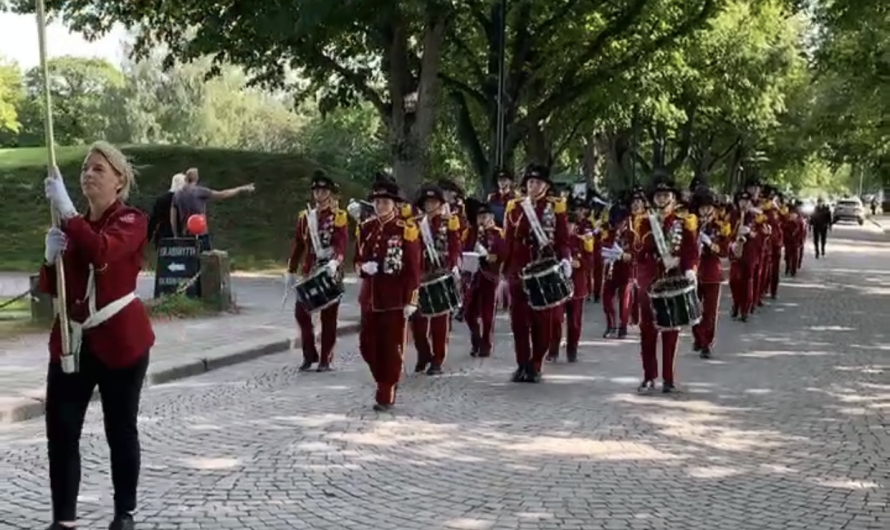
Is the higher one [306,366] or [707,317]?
[707,317]

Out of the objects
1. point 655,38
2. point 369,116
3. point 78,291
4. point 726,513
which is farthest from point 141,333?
point 369,116

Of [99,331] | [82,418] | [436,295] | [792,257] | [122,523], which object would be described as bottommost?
[122,523]

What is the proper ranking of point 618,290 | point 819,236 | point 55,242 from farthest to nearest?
point 819,236 → point 618,290 → point 55,242

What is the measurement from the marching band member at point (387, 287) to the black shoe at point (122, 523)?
3.76 meters

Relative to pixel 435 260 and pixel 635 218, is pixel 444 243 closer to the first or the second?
→ pixel 435 260

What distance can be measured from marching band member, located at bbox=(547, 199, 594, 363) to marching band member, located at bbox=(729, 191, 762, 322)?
3.07 metres

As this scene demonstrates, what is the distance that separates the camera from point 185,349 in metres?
12.5

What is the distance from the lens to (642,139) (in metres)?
54.8

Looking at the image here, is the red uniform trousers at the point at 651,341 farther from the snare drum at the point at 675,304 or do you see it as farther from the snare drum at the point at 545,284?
the snare drum at the point at 545,284

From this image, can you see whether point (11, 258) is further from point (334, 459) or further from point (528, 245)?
point (334, 459)

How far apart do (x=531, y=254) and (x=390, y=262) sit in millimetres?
1788

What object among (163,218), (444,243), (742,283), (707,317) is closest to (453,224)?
(444,243)

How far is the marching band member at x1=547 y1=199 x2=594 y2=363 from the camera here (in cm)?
1256

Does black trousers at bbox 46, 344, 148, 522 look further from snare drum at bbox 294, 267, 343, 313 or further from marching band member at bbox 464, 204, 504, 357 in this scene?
marching band member at bbox 464, 204, 504, 357
